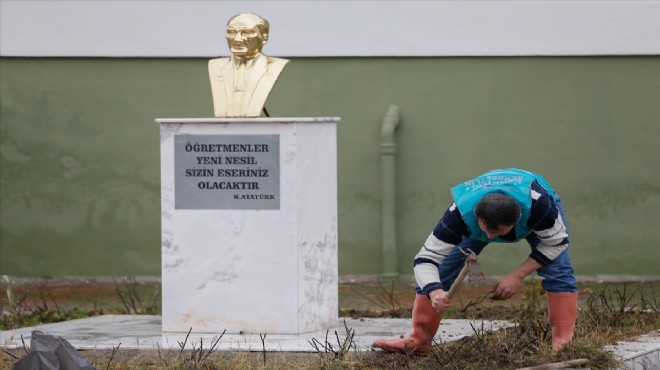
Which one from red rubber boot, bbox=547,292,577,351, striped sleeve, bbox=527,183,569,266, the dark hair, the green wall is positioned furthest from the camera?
the green wall

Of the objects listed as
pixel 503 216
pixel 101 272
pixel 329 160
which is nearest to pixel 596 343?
pixel 503 216

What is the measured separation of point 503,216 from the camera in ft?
21.7

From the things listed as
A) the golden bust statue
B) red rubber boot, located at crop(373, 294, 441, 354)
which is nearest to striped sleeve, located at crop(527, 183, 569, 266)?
red rubber boot, located at crop(373, 294, 441, 354)

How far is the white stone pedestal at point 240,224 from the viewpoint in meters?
8.77

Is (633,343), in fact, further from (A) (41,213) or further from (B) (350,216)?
(A) (41,213)

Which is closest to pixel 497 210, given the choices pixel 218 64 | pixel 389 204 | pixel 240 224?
pixel 240 224

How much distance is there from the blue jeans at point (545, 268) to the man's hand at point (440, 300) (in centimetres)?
41

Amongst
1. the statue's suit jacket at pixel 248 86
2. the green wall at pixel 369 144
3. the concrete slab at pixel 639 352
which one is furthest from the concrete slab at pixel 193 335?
the green wall at pixel 369 144

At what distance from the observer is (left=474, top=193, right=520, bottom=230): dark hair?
6605 millimetres

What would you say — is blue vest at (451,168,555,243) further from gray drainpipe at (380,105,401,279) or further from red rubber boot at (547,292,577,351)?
gray drainpipe at (380,105,401,279)

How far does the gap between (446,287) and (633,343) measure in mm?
1428

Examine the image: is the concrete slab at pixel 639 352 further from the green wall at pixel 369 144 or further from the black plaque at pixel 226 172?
the green wall at pixel 369 144

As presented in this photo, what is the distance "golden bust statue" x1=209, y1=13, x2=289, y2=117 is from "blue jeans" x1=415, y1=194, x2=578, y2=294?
226 cm

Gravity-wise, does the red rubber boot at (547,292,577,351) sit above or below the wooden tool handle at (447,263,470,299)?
below
